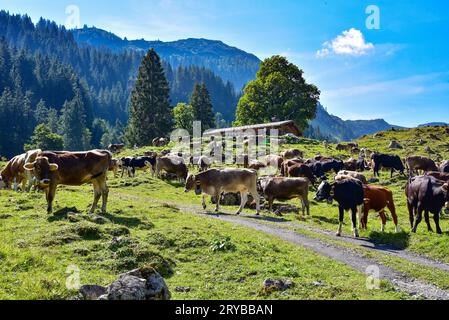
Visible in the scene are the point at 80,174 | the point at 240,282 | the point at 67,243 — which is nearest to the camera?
the point at 240,282

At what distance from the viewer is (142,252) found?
12.3m

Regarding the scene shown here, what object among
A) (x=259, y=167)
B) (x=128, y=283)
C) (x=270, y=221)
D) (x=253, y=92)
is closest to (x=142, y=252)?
(x=128, y=283)

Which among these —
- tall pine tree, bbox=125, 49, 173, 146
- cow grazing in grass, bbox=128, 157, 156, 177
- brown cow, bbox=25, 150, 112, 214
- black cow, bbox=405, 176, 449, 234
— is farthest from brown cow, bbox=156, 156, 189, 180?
tall pine tree, bbox=125, 49, 173, 146

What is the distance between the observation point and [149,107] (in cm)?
9100

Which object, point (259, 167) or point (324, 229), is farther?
point (259, 167)

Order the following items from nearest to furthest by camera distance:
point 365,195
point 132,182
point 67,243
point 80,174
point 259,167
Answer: point 67,243 < point 80,174 < point 365,195 < point 132,182 < point 259,167

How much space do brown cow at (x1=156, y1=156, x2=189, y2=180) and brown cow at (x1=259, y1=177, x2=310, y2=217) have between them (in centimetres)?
1641

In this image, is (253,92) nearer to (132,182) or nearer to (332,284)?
(132,182)

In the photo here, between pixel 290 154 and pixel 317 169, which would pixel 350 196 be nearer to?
pixel 317 169

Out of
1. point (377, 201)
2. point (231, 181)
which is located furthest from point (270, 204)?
point (377, 201)

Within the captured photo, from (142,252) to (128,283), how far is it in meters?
4.32

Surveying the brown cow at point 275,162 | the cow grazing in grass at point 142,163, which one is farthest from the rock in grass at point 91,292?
Answer: the cow grazing in grass at point 142,163

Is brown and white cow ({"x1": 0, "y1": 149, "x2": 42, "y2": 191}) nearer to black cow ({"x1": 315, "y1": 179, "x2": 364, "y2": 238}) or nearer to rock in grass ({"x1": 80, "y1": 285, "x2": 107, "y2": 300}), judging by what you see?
black cow ({"x1": 315, "y1": 179, "x2": 364, "y2": 238})

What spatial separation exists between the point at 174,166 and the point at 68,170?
2326cm
